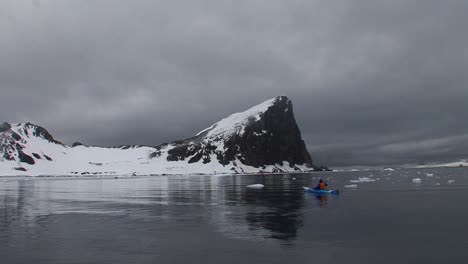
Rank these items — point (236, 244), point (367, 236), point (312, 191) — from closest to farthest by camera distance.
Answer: point (236, 244) → point (367, 236) → point (312, 191)

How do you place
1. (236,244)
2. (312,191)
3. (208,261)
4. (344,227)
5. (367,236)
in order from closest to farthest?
1. (208,261)
2. (236,244)
3. (367,236)
4. (344,227)
5. (312,191)

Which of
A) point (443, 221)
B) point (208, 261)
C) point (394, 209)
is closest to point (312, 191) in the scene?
point (394, 209)

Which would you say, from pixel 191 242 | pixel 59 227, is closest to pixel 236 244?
pixel 191 242

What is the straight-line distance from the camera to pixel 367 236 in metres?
27.7

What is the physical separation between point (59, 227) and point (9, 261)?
12038mm

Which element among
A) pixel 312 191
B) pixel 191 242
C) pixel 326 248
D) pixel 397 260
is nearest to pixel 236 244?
pixel 191 242

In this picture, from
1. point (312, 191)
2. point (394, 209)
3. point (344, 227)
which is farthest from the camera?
point (312, 191)

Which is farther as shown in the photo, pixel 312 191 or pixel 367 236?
pixel 312 191

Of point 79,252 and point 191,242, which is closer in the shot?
point 79,252

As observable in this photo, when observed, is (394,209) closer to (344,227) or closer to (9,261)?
(344,227)

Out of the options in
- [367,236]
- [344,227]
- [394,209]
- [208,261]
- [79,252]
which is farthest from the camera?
[394,209]

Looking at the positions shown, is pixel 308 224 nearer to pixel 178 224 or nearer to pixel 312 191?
pixel 178 224

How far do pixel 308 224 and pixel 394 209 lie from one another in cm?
1553

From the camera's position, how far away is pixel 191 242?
2605 cm
